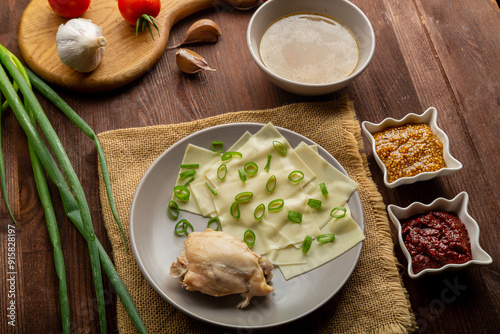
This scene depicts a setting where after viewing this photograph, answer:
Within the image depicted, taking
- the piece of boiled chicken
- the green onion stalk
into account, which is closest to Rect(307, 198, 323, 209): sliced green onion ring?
the piece of boiled chicken

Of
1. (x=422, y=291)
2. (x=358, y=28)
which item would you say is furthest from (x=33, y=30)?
(x=422, y=291)

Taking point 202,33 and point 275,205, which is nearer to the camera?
point 275,205

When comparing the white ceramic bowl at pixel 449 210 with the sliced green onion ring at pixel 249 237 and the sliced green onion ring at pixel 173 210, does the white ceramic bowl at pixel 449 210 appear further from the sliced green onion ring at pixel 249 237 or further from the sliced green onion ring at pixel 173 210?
the sliced green onion ring at pixel 173 210

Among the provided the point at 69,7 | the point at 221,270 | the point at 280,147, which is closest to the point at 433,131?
the point at 280,147

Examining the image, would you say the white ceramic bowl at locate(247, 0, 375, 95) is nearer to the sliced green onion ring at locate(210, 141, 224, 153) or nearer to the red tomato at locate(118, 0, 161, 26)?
the sliced green onion ring at locate(210, 141, 224, 153)

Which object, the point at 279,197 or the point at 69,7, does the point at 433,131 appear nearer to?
the point at 279,197

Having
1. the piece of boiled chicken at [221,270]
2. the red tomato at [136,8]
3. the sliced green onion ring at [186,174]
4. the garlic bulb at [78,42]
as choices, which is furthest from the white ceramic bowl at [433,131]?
the garlic bulb at [78,42]
